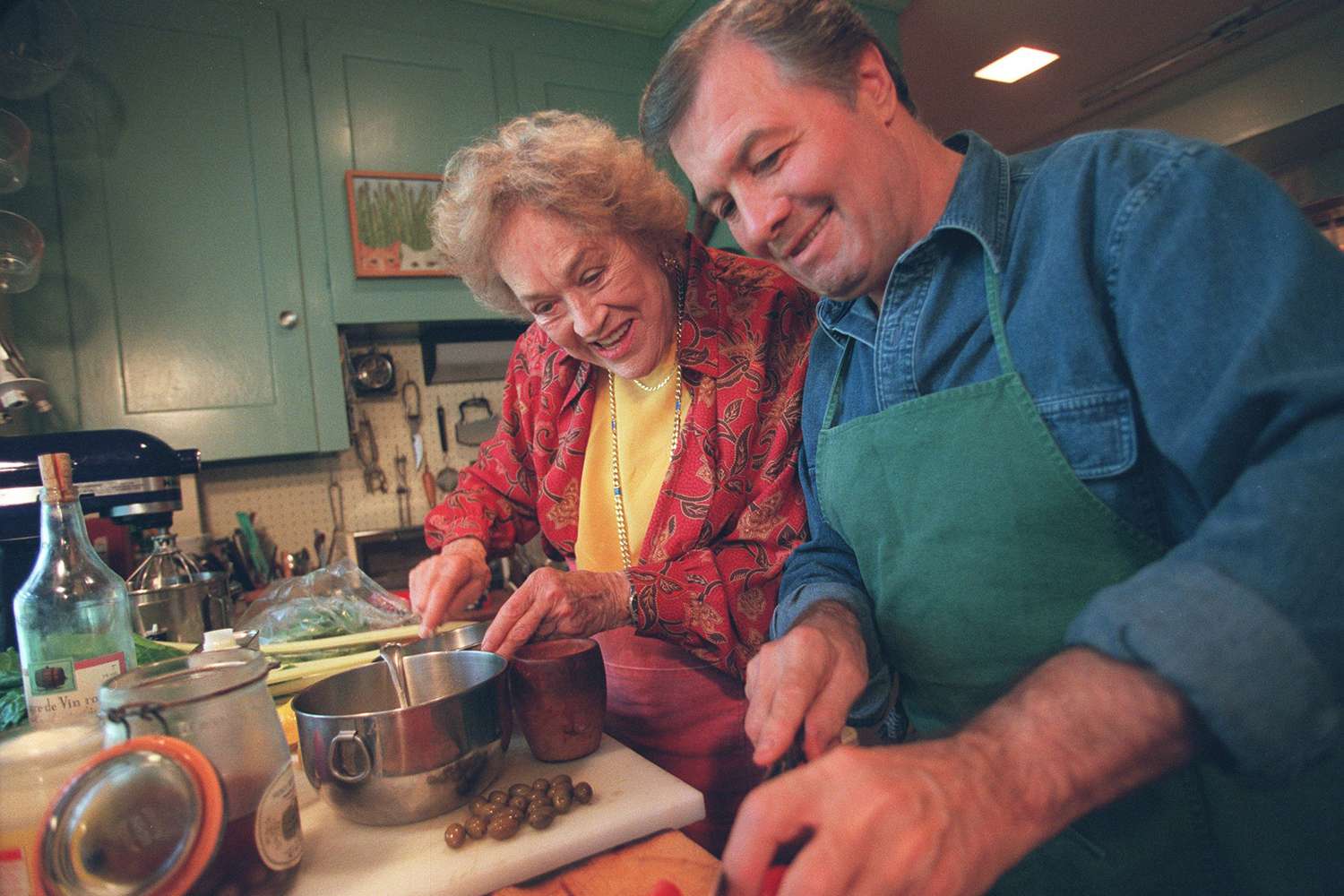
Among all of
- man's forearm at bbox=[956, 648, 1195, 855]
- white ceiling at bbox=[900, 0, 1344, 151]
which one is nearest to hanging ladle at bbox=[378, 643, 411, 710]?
man's forearm at bbox=[956, 648, 1195, 855]

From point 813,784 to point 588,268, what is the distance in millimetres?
942

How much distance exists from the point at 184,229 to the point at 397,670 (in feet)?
7.26

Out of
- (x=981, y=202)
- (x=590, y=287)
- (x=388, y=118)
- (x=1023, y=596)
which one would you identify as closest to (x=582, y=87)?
(x=388, y=118)

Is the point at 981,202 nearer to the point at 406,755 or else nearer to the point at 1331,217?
the point at 406,755

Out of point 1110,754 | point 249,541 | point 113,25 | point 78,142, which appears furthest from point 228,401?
point 1110,754

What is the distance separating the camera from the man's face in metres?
0.84

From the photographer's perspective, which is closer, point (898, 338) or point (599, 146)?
point (898, 338)

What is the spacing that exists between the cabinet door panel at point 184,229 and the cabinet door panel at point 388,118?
0.14 meters

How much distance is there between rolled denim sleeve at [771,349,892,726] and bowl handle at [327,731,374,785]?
0.46 meters

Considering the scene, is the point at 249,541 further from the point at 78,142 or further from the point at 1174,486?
the point at 1174,486

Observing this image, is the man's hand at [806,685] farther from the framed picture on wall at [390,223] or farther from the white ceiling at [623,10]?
the white ceiling at [623,10]

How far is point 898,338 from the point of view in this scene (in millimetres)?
857

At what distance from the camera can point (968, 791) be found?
1.44 feet

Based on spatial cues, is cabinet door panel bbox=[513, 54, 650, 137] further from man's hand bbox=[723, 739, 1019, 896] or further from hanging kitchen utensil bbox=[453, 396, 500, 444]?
man's hand bbox=[723, 739, 1019, 896]
